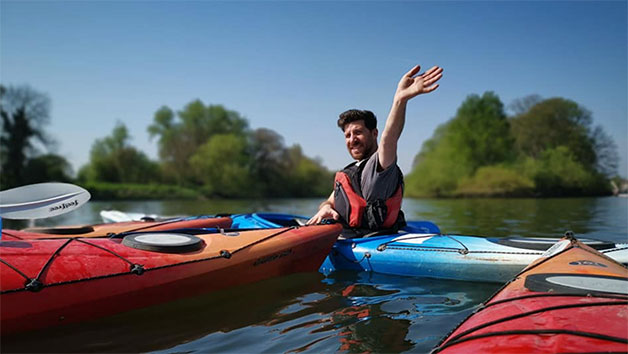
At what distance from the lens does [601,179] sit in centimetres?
2812

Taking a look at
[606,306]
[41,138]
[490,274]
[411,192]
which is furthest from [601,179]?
[41,138]

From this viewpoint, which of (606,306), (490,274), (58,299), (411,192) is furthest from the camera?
(411,192)

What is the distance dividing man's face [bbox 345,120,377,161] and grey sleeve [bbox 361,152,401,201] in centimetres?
18

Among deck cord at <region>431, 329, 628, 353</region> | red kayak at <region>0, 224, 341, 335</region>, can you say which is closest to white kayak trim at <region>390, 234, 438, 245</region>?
red kayak at <region>0, 224, 341, 335</region>

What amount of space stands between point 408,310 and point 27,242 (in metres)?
2.77

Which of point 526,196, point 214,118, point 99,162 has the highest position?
point 214,118

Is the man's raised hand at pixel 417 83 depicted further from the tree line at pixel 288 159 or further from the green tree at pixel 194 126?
the green tree at pixel 194 126

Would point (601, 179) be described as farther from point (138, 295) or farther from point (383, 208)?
point (138, 295)

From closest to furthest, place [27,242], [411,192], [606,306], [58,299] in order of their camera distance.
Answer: [606,306], [58,299], [27,242], [411,192]

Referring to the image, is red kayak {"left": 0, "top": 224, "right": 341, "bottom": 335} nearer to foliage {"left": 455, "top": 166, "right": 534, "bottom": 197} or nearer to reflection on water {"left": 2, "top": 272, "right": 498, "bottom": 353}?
reflection on water {"left": 2, "top": 272, "right": 498, "bottom": 353}

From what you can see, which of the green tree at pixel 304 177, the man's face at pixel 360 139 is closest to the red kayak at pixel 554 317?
the man's face at pixel 360 139

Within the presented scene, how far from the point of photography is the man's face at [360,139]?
441 centimetres

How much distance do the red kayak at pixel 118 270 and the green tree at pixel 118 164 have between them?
34126 millimetres

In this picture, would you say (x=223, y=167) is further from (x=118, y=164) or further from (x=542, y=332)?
(x=542, y=332)
